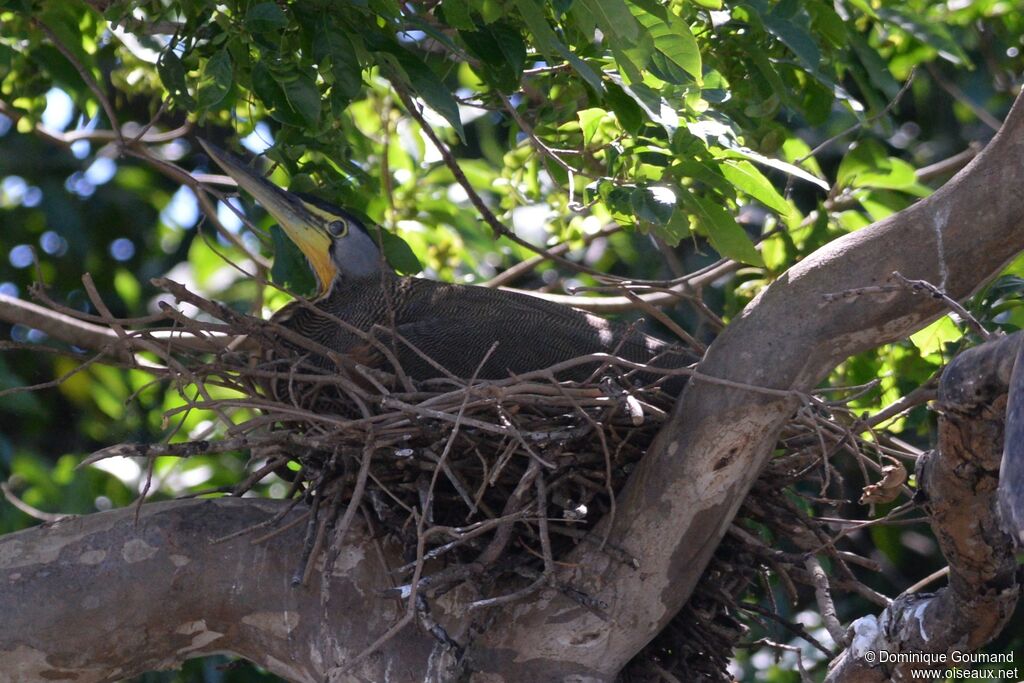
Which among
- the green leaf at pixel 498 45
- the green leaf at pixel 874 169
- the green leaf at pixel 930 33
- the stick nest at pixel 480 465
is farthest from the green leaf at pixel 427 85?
the green leaf at pixel 930 33

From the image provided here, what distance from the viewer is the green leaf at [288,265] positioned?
4.23 metres

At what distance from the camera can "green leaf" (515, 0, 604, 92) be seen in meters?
2.83

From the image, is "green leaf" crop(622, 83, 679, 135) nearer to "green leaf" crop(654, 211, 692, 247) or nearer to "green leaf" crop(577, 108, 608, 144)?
"green leaf" crop(654, 211, 692, 247)

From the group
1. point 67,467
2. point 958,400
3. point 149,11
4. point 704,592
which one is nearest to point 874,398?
point 704,592

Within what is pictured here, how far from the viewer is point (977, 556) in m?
2.91

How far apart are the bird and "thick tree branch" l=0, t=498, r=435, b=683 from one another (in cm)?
62

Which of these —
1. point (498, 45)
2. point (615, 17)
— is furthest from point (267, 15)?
point (615, 17)

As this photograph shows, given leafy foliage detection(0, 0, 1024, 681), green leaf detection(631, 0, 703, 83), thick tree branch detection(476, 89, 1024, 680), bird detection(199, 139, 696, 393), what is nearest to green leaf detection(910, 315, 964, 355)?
leafy foliage detection(0, 0, 1024, 681)

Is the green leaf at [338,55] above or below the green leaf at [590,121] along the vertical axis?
above

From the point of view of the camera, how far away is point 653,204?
10.4 ft

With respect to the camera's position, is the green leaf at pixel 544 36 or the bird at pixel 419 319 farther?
the bird at pixel 419 319

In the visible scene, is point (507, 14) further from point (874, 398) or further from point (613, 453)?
point (874, 398)

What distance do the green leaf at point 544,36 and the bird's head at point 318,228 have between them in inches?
57.5

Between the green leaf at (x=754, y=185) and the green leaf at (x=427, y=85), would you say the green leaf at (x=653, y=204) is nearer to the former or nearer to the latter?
the green leaf at (x=754, y=185)
